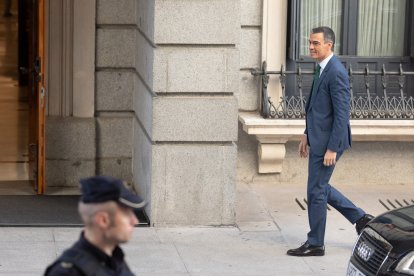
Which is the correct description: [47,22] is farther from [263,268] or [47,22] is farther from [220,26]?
[263,268]

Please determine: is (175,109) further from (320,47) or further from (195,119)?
(320,47)

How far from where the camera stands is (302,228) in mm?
10641

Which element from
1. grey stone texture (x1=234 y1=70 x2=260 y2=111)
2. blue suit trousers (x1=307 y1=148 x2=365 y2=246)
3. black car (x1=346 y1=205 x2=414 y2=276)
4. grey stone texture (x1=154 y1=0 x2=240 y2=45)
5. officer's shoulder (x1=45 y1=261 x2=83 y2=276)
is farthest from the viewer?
grey stone texture (x1=234 y1=70 x2=260 y2=111)

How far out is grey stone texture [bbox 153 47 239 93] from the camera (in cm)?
1020

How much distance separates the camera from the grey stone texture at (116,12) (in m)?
11.9

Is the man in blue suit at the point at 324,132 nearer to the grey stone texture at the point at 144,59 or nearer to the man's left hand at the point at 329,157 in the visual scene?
the man's left hand at the point at 329,157

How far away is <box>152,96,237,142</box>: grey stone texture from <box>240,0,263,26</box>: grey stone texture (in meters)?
2.16

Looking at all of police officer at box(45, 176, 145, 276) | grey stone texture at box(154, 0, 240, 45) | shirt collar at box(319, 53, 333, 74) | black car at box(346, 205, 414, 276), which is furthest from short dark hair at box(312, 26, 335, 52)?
police officer at box(45, 176, 145, 276)

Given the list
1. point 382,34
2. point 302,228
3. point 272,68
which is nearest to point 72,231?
point 302,228

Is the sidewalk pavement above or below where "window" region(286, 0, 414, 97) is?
below

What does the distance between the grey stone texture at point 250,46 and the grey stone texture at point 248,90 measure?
118mm

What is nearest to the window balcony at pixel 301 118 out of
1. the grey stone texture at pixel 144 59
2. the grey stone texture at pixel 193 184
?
the grey stone texture at pixel 144 59

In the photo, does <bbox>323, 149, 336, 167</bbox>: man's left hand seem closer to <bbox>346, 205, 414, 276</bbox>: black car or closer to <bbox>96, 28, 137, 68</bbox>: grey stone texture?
<bbox>346, 205, 414, 276</bbox>: black car

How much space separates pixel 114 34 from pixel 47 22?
28.0 inches
